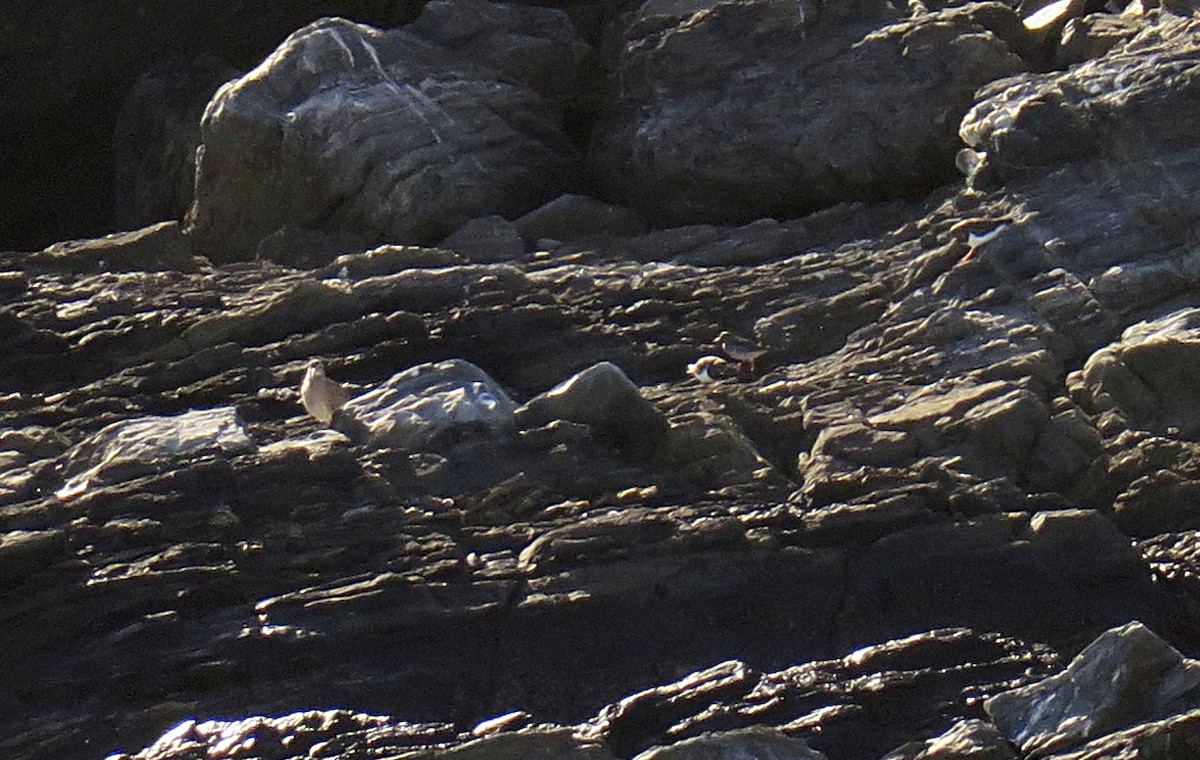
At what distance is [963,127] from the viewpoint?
7.88m

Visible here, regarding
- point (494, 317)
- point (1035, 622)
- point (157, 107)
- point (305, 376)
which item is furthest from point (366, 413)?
point (157, 107)

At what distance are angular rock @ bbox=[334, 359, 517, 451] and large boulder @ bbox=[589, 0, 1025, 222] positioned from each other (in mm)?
2301

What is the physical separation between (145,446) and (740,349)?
2405mm

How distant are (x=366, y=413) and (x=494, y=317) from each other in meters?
0.91

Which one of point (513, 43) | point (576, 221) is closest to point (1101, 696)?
point (576, 221)

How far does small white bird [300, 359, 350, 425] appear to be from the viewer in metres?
6.53

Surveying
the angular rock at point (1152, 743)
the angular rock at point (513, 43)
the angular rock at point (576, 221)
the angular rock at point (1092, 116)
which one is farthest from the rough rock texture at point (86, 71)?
the angular rock at point (1152, 743)

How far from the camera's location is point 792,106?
27.6ft

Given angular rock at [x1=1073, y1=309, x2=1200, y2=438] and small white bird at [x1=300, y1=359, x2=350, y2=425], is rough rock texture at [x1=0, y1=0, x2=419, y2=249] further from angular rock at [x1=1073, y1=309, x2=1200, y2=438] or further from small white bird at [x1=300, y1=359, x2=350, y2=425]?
angular rock at [x1=1073, y1=309, x2=1200, y2=438]

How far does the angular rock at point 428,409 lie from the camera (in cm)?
623

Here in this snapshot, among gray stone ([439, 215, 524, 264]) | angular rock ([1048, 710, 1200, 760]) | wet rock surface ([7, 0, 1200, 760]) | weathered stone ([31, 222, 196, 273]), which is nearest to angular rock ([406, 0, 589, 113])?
wet rock surface ([7, 0, 1200, 760])

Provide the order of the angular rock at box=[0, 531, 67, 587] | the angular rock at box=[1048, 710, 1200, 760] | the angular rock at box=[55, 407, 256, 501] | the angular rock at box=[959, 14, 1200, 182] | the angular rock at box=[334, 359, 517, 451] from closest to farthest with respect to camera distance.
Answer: the angular rock at box=[1048, 710, 1200, 760], the angular rock at box=[0, 531, 67, 587], the angular rock at box=[55, 407, 256, 501], the angular rock at box=[334, 359, 517, 451], the angular rock at box=[959, 14, 1200, 182]

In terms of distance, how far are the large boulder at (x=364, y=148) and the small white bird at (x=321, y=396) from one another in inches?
83.3

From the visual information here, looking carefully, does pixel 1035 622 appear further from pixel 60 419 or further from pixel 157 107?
pixel 157 107
